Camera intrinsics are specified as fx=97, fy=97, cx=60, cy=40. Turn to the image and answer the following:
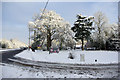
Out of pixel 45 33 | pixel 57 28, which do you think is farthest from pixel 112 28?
pixel 45 33

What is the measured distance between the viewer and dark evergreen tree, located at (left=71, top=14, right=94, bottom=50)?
29.5m

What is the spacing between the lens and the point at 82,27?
2972 centimetres

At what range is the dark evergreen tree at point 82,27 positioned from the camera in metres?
29.5

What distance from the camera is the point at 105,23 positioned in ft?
106

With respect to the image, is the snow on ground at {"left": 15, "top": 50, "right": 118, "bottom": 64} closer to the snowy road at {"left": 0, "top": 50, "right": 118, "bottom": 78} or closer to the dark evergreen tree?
the snowy road at {"left": 0, "top": 50, "right": 118, "bottom": 78}

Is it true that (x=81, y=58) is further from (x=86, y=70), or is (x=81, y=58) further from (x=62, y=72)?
(x=62, y=72)

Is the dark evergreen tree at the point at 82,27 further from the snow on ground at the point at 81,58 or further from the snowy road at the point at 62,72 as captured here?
the snowy road at the point at 62,72

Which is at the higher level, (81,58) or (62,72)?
(62,72)

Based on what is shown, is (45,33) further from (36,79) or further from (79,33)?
(36,79)

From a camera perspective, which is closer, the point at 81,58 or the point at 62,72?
the point at 62,72

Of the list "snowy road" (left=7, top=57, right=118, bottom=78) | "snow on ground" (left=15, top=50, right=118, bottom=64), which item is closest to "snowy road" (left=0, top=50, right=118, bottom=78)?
"snowy road" (left=7, top=57, right=118, bottom=78)

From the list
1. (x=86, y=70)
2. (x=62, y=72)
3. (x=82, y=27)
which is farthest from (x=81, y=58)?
(x=82, y=27)

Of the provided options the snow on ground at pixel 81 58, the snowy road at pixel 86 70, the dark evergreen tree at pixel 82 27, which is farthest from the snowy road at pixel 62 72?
the dark evergreen tree at pixel 82 27

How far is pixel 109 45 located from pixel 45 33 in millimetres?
22133
